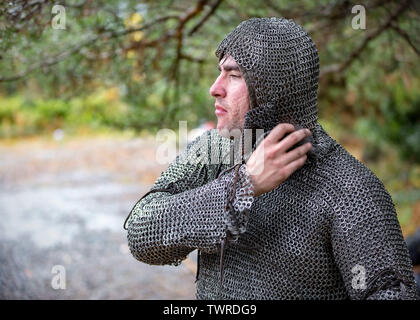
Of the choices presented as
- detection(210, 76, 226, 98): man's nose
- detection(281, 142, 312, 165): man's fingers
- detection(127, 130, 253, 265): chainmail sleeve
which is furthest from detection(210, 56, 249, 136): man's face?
detection(281, 142, 312, 165): man's fingers

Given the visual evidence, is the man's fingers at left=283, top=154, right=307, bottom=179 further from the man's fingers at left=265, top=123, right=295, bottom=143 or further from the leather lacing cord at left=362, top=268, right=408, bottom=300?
the leather lacing cord at left=362, top=268, right=408, bottom=300

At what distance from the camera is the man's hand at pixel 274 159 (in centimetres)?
175

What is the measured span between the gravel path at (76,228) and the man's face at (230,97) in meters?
3.40

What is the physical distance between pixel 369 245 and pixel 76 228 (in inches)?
276

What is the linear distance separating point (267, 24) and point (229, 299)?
1.19 meters

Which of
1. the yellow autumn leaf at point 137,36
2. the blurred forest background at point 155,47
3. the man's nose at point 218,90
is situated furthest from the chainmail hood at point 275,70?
the yellow autumn leaf at point 137,36

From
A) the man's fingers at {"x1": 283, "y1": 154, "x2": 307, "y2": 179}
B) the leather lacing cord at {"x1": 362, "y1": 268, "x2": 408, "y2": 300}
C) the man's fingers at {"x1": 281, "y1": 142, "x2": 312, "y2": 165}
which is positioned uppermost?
the man's fingers at {"x1": 281, "y1": 142, "x2": 312, "y2": 165}

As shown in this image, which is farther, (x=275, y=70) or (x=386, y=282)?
(x=275, y=70)

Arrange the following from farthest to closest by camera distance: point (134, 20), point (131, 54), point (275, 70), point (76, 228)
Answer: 1. point (76, 228)
2. point (131, 54)
3. point (134, 20)
4. point (275, 70)

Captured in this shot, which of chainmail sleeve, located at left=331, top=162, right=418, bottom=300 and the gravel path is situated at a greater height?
chainmail sleeve, located at left=331, top=162, right=418, bottom=300

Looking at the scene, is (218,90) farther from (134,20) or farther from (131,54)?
(131,54)

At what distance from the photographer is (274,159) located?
1.75m

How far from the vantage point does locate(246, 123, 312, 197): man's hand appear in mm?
1751

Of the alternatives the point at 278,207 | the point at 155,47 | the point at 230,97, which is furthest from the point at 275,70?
the point at 155,47
